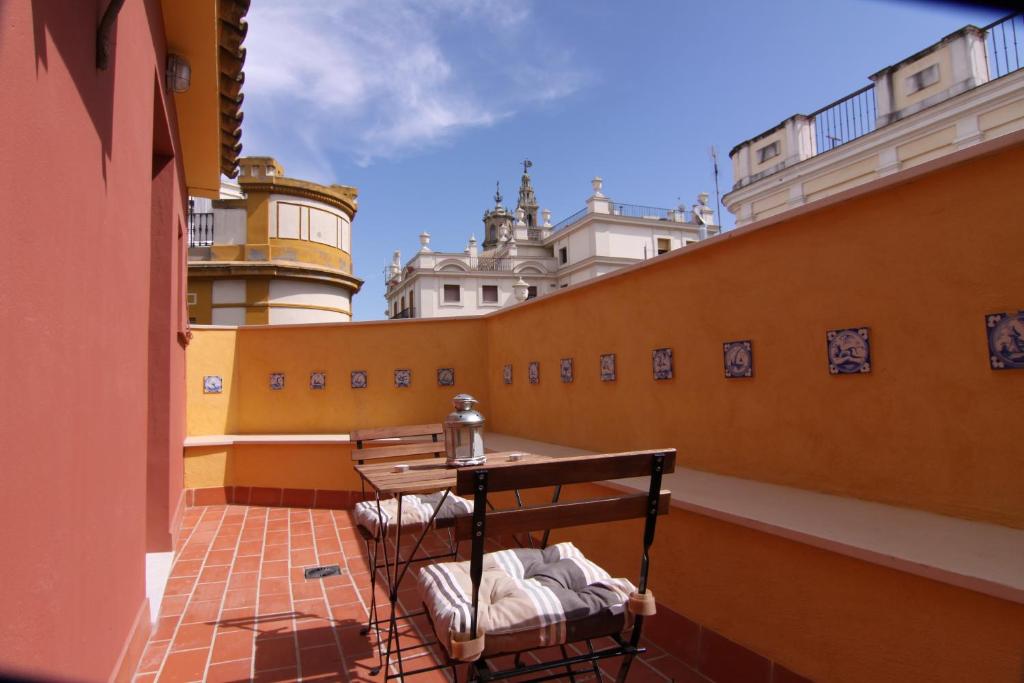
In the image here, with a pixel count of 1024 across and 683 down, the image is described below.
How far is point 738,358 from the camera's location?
326 centimetres

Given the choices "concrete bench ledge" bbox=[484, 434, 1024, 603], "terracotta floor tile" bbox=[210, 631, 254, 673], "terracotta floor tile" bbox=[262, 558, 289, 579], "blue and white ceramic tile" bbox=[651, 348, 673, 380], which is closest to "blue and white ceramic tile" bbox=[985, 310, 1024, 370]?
"concrete bench ledge" bbox=[484, 434, 1024, 603]

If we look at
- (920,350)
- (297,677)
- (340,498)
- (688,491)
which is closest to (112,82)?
(297,677)

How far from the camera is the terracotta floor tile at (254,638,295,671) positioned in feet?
9.13

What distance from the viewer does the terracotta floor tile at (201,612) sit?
3328 millimetres

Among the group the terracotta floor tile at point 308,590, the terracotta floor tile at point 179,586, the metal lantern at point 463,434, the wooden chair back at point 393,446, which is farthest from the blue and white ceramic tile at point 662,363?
the terracotta floor tile at point 179,586

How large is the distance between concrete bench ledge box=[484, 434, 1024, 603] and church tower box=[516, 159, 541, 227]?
228 feet

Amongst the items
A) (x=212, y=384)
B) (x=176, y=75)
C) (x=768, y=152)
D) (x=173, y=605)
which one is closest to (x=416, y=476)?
(x=173, y=605)

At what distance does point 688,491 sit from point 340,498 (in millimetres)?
4336

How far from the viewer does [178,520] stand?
4984 mm

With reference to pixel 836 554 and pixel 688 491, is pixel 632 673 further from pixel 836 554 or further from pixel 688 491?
pixel 836 554

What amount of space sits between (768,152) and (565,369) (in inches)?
510

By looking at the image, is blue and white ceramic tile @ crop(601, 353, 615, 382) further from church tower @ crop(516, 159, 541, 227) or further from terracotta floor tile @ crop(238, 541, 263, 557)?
church tower @ crop(516, 159, 541, 227)

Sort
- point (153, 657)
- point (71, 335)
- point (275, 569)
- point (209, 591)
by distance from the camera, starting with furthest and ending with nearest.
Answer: point (275, 569), point (209, 591), point (153, 657), point (71, 335)

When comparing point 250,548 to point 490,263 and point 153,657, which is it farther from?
point 490,263
